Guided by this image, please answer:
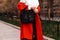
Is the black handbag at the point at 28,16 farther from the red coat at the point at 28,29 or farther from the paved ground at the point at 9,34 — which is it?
the paved ground at the point at 9,34

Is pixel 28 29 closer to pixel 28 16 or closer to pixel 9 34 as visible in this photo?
pixel 28 16

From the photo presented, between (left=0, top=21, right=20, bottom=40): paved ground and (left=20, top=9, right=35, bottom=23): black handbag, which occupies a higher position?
(left=20, top=9, right=35, bottom=23): black handbag

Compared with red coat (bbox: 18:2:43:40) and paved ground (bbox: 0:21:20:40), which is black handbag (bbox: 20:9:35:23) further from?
paved ground (bbox: 0:21:20:40)

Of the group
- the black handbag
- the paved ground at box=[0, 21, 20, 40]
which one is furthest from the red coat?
the paved ground at box=[0, 21, 20, 40]

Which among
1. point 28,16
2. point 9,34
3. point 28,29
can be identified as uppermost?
point 28,16

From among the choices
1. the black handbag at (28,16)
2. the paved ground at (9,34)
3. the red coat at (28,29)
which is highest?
the black handbag at (28,16)

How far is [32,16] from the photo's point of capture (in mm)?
6273

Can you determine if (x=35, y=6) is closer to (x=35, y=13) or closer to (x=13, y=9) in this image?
(x=35, y=13)

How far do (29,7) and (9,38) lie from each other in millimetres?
4716

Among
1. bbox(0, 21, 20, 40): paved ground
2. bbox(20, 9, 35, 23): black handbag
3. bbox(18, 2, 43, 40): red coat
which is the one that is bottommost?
bbox(0, 21, 20, 40): paved ground

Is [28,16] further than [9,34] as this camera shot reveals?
No

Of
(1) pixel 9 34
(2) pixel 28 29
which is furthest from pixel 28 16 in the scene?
(1) pixel 9 34

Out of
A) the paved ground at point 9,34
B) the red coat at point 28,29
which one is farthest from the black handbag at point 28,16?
the paved ground at point 9,34

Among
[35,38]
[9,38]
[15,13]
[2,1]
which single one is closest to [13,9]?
[15,13]
